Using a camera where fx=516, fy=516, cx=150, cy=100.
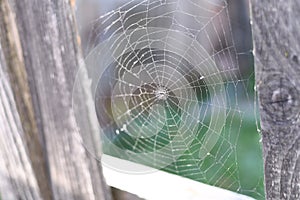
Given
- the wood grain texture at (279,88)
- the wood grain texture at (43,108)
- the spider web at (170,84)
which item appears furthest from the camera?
the spider web at (170,84)

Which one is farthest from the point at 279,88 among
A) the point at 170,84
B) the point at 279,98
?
the point at 170,84

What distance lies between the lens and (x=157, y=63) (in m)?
1.59

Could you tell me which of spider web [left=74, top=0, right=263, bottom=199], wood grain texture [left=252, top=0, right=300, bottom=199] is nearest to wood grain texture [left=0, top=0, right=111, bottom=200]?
spider web [left=74, top=0, right=263, bottom=199]

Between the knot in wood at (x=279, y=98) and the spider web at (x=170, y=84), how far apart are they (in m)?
0.41

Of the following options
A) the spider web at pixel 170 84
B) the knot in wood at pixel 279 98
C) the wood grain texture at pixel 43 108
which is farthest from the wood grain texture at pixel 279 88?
the wood grain texture at pixel 43 108

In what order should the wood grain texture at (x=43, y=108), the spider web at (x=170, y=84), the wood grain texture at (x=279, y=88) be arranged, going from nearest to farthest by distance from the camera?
1. the wood grain texture at (x=279, y=88)
2. the wood grain texture at (x=43, y=108)
3. the spider web at (x=170, y=84)

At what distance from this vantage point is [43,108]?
141cm

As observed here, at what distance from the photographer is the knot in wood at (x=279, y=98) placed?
35.2 inches

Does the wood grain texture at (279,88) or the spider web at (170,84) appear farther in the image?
the spider web at (170,84)

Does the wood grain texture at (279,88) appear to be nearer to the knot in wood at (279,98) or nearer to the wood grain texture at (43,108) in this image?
the knot in wood at (279,98)

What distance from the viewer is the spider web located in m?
1.45

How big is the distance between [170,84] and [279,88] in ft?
2.14

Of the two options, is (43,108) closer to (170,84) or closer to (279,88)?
(170,84)

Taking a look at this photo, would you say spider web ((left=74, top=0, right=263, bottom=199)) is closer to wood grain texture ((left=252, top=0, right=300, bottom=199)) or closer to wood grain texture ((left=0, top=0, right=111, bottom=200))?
wood grain texture ((left=0, top=0, right=111, bottom=200))
